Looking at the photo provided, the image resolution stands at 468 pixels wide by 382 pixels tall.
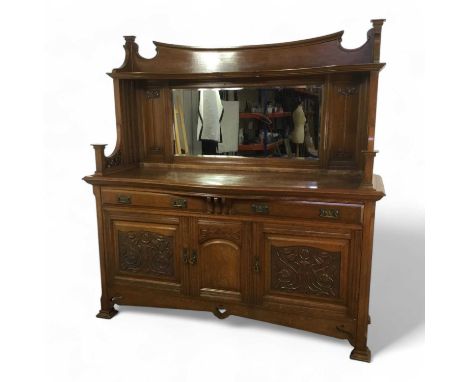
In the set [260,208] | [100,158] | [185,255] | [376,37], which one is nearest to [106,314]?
[185,255]

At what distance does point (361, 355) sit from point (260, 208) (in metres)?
1.07

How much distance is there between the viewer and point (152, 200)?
9.04 feet

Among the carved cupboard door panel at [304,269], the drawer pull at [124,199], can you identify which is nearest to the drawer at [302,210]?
the carved cupboard door panel at [304,269]

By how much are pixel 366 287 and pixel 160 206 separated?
4.67ft

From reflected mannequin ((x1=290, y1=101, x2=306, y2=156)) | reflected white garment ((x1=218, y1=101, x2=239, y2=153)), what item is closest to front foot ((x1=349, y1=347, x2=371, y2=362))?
reflected mannequin ((x1=290, y1=101, x2=306, y2=156))

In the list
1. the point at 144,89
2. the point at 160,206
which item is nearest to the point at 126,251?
the point at 160,206

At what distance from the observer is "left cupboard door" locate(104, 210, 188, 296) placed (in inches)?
109

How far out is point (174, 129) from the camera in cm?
322

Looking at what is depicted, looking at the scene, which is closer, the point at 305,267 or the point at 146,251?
the point at 305,267

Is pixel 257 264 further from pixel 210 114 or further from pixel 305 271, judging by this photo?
pixel 210 114

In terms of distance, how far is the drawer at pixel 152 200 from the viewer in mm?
2670

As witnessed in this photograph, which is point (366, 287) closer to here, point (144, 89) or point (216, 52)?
point (216, 52)

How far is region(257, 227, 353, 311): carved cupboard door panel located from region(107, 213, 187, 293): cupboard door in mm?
604

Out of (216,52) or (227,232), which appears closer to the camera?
(227,232)
